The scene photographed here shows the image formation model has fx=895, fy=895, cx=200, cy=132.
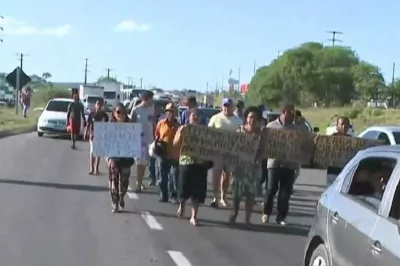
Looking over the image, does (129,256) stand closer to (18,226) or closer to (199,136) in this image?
(18,226)

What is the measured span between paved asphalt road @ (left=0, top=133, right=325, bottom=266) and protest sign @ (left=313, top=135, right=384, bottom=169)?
108 centimetres

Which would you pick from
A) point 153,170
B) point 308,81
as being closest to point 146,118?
point 153,170

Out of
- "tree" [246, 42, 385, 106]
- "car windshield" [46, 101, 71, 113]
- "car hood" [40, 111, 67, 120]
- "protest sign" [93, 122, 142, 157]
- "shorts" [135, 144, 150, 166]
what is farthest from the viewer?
"tree" [246, 42, 385, 106]

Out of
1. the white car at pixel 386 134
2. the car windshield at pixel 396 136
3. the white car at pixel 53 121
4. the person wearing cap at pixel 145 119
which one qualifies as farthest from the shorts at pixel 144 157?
the white car at pixel 53 121

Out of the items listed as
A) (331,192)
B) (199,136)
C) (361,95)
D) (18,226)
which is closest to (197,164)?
(199,136)

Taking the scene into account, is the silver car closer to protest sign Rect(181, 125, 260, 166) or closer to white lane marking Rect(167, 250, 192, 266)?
white lane marking Rect(167, 250, 192, 266)

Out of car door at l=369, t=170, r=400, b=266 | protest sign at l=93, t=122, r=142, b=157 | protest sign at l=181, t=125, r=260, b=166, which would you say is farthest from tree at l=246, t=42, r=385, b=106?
car door at l=369, t=170, r=400, b=266

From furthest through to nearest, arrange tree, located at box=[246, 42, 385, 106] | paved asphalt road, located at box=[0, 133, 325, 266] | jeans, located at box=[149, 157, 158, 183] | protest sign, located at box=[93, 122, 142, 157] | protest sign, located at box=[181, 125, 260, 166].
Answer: tree, located at box=[246, 42, 385, 106], jeans, located at box=[149, 157, 158, 183], protest sign, located at box=[93, 122, 142, 157], protest sign, located at box=[181, 125, 260, 166], paved asphalt road, located at box=[0, 133, 325, 266]

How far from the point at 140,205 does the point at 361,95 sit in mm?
93548

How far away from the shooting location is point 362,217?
6.95m

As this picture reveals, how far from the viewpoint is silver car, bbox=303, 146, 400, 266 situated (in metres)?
6.39

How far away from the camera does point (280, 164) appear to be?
13453 mm

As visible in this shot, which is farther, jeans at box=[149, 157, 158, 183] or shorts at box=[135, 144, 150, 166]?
jeans at box=[149, 157, 158, 183]

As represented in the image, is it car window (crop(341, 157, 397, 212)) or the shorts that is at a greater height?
car window (crop(341, 157, 397, 212))
